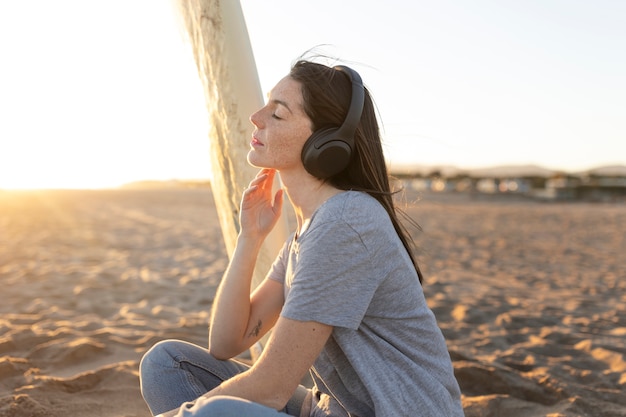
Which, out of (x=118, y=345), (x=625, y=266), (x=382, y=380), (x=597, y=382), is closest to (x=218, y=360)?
(x=382, y=380)

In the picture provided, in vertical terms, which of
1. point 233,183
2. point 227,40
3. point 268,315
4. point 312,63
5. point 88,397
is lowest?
point 88,397

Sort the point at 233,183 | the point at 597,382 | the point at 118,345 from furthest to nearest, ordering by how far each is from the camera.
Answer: the point at 118,345 < the point at 597,382 < the point at 233,183

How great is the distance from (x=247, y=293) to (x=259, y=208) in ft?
0.87

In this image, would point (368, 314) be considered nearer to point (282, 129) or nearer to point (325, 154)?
point (325, 154)

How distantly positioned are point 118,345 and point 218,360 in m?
1.74

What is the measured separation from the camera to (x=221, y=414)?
1.24 metres

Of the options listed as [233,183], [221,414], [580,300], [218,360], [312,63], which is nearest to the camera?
[221,414]

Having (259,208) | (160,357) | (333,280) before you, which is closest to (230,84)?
(259,208)

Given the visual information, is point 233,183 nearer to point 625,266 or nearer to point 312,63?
point 312,63

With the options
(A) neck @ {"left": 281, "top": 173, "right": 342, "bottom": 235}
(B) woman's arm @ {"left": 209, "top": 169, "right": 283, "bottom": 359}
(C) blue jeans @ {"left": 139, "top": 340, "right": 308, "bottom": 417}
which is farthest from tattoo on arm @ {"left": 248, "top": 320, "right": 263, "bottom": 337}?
(A) neck @ {"left": 281, "top": 173, "right": 342, "bottom": 235}

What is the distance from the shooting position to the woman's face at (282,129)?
4.96 ft

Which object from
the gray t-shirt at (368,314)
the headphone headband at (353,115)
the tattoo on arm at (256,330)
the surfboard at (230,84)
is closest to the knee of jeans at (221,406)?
the gray t-shirt at (368,314)

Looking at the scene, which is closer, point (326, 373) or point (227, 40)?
point (326, 373)

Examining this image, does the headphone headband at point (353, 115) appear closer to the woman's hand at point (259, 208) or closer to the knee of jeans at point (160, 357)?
the woman's hand at point (259, 208)
